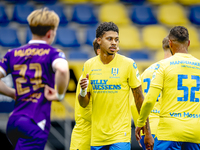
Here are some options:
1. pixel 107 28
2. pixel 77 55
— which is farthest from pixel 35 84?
pixel 77 55

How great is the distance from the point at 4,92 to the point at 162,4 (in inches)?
469

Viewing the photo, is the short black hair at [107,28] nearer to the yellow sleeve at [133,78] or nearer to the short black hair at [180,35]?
the yellow sleeve at [133,78]

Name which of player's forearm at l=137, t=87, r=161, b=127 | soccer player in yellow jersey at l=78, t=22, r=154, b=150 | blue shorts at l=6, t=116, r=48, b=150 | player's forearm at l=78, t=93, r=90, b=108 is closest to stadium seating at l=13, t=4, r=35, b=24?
soccer player in yellow jersey at l=78, t=22, r=154, b=150

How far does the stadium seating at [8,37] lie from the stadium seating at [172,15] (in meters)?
6.00

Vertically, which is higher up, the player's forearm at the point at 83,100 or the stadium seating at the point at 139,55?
the player's forearm at the point at 83,100

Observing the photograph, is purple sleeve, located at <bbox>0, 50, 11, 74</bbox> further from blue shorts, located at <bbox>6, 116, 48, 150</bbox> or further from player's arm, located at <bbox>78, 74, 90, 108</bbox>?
player's arm, located at <bbox>78, 74, 90, 108</bbox>

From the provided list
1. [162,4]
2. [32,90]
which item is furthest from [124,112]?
[162,4]

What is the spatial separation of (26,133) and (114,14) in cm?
1066

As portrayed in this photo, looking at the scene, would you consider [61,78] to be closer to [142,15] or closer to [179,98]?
[179,98]

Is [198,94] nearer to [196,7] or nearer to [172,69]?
[172,69]

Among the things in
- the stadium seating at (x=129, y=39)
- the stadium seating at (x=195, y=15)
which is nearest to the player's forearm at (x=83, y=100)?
the stadium seating at (x=129, y=39)

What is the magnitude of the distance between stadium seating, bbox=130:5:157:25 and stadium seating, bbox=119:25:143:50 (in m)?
0.55

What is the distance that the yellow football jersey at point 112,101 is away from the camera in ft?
14.9

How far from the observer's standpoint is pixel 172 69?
416 cm
